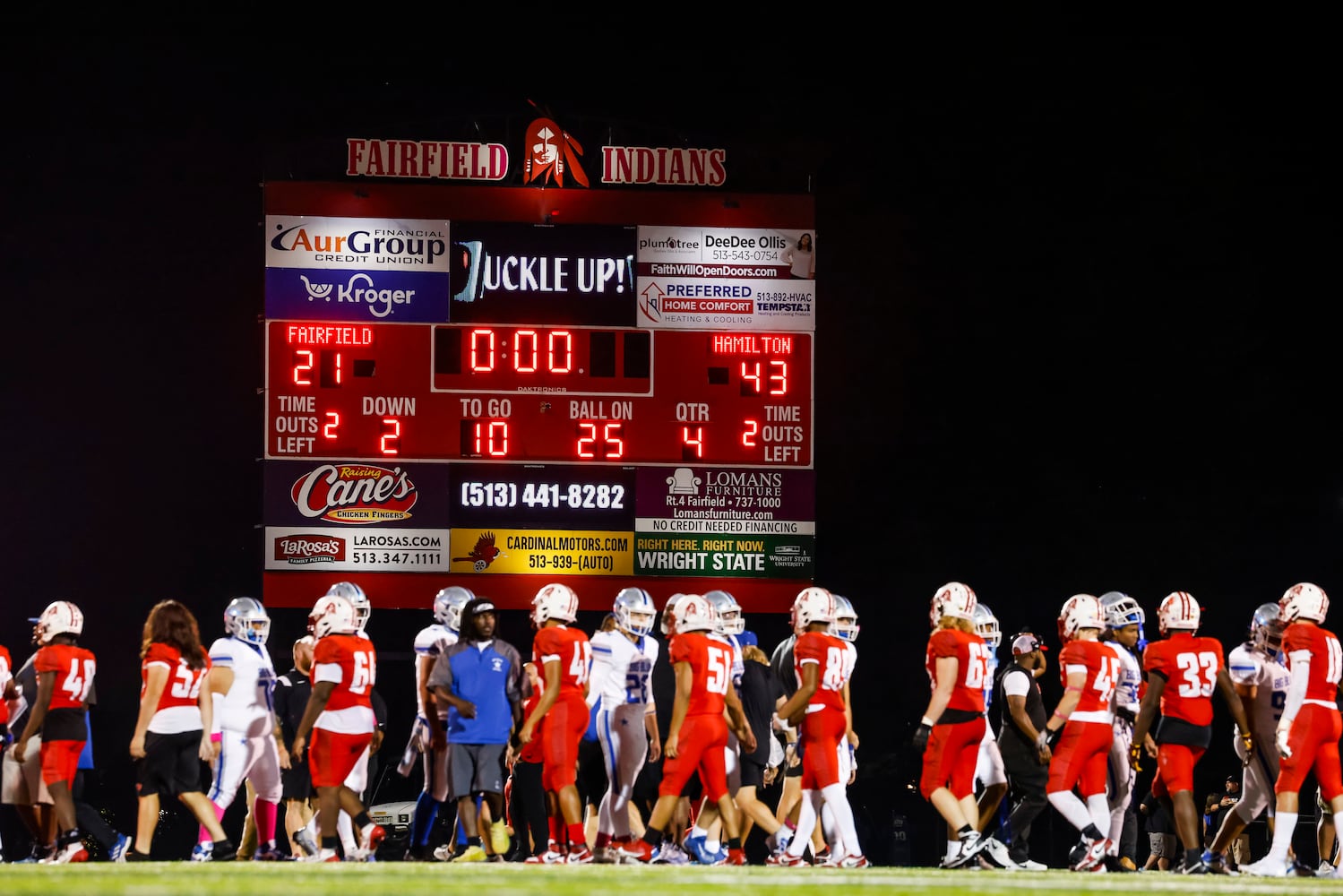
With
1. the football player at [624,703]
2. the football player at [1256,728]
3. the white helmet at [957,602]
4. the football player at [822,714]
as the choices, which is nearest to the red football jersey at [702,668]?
the football player at [822,714]

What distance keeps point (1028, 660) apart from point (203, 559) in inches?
554

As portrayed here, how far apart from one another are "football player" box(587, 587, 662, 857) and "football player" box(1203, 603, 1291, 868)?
343 centimetres

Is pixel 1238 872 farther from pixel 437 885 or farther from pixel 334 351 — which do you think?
pixel 334 351

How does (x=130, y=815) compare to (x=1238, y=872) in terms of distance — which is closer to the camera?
(x=1238, y=872)

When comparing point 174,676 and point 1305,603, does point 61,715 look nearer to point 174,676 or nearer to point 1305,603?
point 174,676

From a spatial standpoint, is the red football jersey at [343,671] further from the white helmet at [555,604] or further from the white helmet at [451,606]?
the white helmet at [451,606]

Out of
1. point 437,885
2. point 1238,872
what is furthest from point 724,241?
point 437,885

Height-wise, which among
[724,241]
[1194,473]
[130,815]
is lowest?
[130,815]

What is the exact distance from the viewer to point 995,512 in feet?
80.3

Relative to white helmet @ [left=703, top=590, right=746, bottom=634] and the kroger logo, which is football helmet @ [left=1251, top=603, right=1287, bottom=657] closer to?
white helmet @ [left=703, top=590, right=746, bottom=634]

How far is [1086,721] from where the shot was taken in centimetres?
1048

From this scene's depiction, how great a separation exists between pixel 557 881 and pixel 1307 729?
4876mm

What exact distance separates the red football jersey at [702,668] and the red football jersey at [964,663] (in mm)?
1243

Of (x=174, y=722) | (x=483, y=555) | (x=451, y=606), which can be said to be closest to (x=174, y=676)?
(x=174, y=722)
